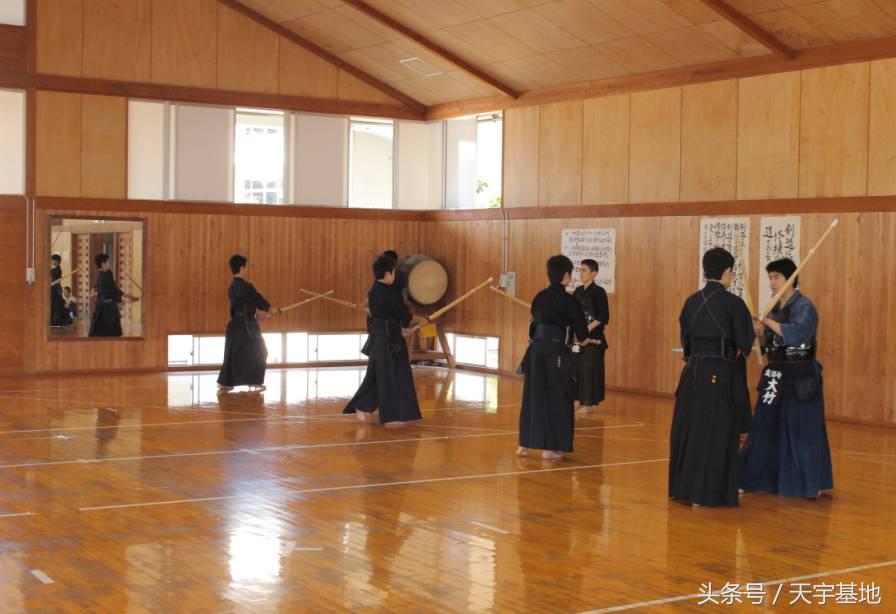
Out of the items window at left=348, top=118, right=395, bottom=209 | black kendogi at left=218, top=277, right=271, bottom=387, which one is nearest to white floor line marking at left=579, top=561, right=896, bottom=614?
black kendogi at left=218, top=277, right=271, bottom=387

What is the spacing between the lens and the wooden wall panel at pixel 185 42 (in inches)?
556

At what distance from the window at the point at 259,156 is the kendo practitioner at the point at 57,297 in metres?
2.39

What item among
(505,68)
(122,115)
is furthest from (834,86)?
(122,115)

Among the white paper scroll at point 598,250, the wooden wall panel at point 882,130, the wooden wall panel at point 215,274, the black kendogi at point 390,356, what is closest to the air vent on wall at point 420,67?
the wooden wall panel at point 215,274

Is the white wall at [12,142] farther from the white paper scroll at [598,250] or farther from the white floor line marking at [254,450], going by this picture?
the white floor line marking at [254,450]

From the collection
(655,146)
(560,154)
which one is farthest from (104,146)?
(655,146)

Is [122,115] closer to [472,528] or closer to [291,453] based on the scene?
[291,453]

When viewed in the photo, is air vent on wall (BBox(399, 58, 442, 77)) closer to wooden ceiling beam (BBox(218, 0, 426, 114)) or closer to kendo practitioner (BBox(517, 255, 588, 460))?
wooden ceiling beam (BBox(218, 0, 426, 114))

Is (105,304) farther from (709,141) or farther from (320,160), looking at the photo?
(709,141)

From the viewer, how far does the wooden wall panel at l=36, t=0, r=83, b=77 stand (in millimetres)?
13516

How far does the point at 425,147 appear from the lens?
52.3 feet

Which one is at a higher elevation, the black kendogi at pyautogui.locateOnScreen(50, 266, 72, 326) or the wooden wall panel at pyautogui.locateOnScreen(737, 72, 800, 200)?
the wooden wall panel at pyautogui.locateOnScreen(737, 72, 800, 200)

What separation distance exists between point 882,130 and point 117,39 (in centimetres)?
906

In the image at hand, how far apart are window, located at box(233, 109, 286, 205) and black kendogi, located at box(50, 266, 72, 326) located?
245 centimetres
